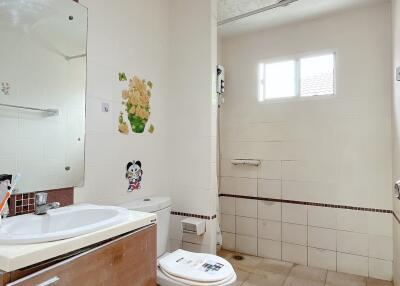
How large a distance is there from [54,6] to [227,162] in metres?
2.07

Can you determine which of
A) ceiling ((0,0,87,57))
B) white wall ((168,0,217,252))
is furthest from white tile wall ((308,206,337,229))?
ceiling ((0,0,87,57))

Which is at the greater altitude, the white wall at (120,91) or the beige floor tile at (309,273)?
the white wall at (120,91)

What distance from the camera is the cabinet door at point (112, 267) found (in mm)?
808

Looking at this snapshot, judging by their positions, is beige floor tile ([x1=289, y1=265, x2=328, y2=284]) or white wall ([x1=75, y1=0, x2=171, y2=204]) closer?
white wall ([x1=75, y1=0, x2=171, y2=204])

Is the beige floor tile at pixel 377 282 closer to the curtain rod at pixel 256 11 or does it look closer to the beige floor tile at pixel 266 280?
the beige floor tile at pixel 266 280

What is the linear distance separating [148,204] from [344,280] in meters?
1.83

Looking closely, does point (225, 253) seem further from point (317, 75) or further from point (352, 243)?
point (317, 75)

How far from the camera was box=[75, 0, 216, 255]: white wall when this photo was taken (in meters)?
1.68

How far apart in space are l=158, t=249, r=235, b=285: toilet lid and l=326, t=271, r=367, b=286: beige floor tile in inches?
50.5

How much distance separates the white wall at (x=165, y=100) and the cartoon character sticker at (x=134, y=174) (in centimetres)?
4

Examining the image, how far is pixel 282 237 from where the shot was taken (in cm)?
266

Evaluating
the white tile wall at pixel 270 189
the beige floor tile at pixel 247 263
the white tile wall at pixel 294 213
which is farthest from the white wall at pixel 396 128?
the beige floor tile at pixel 247 263

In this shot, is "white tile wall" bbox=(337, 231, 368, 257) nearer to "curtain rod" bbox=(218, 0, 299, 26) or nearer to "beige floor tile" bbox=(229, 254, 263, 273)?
"beige floor tile" bbox=(229, 254, 263, 273)

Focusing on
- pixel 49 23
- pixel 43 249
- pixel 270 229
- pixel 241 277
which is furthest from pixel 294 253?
pixel 49 23
